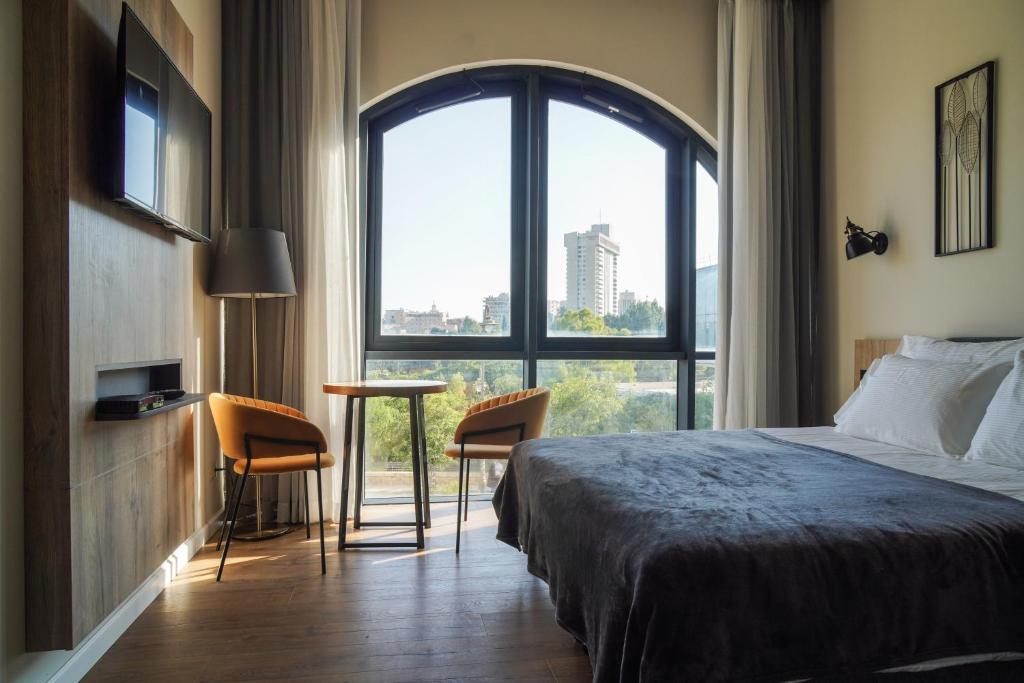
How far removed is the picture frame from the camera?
2895mm

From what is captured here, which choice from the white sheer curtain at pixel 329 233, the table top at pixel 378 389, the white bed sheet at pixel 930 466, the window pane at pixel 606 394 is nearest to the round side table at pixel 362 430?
the table top at pixel 378 389

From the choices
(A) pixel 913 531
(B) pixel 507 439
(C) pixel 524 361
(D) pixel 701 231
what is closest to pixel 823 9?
(D) pixel 701 231

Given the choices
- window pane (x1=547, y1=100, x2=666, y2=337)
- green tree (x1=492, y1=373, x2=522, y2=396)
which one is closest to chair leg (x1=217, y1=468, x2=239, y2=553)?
green tree (x1=492, y1=373, x2=522, y2=396)

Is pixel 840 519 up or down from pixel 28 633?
up

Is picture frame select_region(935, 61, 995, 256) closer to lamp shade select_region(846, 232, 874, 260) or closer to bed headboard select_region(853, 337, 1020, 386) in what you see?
lamp shade select_region(846, 232, 874, 260)

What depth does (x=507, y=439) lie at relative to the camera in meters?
3.29

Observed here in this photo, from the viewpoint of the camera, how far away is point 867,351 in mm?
3596

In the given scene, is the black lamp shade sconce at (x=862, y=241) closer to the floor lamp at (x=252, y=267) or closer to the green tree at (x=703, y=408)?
the green tree at (x=703, y=408)

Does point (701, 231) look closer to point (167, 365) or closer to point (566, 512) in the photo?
point (566, 512)

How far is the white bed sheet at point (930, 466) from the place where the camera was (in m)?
1.44

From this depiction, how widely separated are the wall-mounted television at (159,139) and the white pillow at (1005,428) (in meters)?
3.01

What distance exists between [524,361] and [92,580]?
2.62 meters

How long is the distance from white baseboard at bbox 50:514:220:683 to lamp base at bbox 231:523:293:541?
0.81ft

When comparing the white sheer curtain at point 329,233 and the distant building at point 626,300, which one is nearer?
the white sheer curtain at point 329,233
